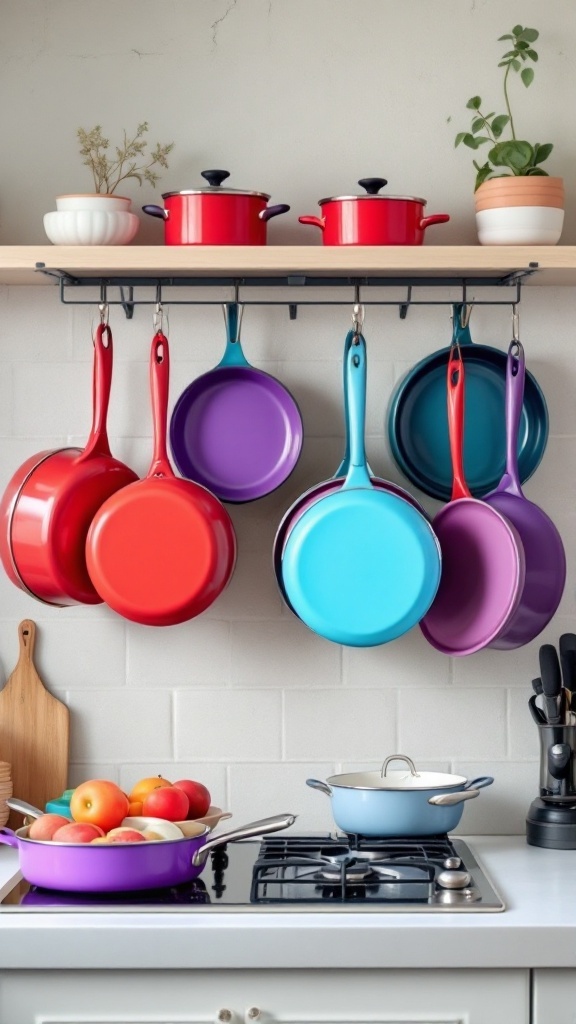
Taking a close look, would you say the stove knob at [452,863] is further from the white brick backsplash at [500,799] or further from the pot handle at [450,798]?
the white brick backsplash at [500,799]

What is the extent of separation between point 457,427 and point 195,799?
0.72m

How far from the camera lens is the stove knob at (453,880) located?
1.65m

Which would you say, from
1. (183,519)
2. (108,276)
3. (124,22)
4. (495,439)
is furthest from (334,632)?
(124,22)

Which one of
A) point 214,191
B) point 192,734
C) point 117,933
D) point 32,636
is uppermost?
point 214,191

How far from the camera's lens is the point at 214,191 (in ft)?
6.06

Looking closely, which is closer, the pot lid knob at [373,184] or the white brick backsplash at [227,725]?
the pot lid knob at [373,184]

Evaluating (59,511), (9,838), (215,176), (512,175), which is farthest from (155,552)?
(512,175)

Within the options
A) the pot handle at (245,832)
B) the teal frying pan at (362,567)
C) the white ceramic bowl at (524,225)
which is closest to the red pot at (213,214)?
Result: the white ceramic bowl at (524,225)

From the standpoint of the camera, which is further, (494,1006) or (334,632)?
(334,632)

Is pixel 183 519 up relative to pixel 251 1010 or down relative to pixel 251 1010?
up

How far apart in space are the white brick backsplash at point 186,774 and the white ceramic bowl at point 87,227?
87cm

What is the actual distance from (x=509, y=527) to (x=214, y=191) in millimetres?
691

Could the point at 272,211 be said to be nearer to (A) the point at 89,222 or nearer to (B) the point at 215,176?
(B) the point at 215,176

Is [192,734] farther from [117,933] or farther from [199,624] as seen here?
[117,933]
